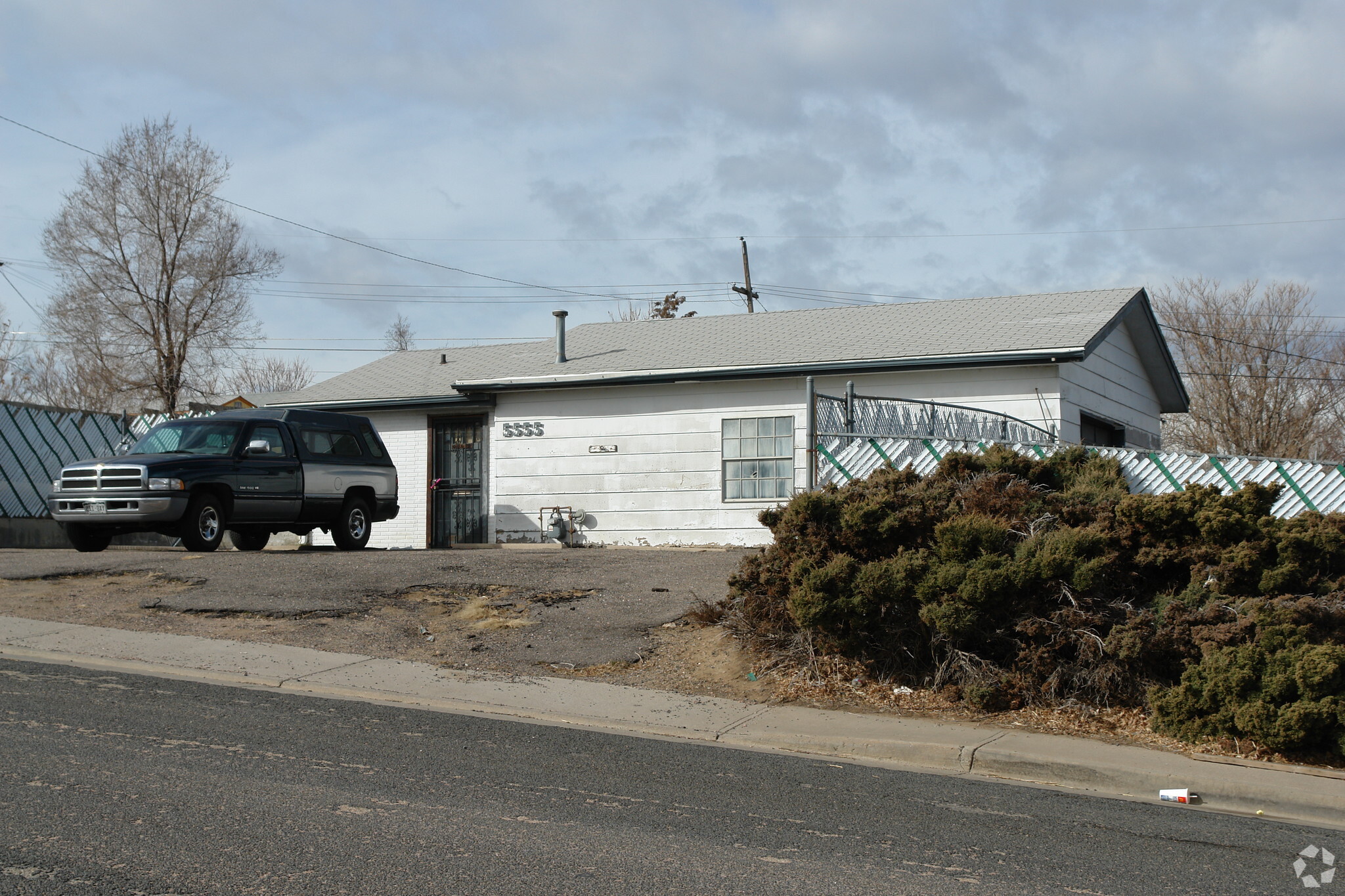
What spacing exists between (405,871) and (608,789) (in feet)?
5.63

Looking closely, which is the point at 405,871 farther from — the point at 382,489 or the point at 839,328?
the point at 839,328

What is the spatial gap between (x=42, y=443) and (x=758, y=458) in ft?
41.0

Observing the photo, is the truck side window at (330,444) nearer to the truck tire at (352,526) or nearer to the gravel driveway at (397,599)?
the truck tire at (352,526)

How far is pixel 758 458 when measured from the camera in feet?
60.4

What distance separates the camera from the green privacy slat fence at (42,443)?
19484 millimetres

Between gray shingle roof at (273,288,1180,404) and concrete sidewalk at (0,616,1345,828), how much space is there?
9.73 metres

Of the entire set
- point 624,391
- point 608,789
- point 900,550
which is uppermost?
point 624,391

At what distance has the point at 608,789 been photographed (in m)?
6.31

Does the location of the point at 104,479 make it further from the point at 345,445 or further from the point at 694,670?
the point at 694,670

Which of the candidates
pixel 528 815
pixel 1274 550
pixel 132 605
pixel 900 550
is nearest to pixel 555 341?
pixel 132 605

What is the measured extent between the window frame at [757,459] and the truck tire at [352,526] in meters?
5.52

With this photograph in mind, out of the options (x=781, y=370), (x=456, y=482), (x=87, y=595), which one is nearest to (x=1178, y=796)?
(x=87, y=595)

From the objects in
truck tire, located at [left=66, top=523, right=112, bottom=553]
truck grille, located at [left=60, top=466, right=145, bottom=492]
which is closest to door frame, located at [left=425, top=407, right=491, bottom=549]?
truck tire, located at [left=66, top=523, right=112, bottom=553]

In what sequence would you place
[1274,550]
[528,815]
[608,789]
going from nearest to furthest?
1. [528,815]
2. [608,789]
3. [1274,550]
